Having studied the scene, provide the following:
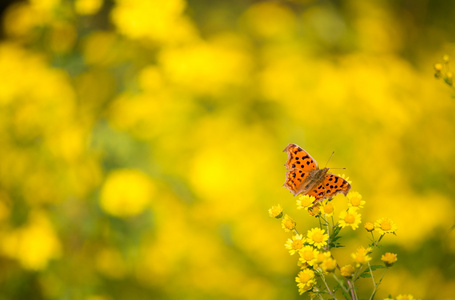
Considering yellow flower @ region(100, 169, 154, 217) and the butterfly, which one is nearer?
the butterfly

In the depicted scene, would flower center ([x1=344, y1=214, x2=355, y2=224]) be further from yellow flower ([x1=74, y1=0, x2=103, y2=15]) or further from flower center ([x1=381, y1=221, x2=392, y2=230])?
yellow flower ([x1=74, y1=0, x2=103, y2=15])

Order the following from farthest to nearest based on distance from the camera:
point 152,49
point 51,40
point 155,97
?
point 51,40
point 152,49
point 155,97

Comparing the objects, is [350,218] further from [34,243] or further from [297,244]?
[34,243]

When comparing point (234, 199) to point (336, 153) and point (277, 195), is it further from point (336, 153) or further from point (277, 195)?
point (336, 153)

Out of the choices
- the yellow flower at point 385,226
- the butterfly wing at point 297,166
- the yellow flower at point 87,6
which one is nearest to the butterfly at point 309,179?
the butterfly wing at point 297,166

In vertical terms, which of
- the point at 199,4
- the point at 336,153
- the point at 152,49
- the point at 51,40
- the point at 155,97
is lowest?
the point at 336,153

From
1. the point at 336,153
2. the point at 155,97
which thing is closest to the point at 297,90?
the point at 336,153

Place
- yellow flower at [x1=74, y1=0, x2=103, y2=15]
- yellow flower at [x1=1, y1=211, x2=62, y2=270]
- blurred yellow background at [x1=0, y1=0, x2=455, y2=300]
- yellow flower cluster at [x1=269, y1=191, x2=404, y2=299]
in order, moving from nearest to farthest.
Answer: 1. yellow flower cluster at [x1=269, y1=191, x2=404, y2=299]
2. blurred yellow background at [x1=0, y1=0, x2=455, y2=300]
3. yellow flower at [x1=1, y1=211, x2=62, y2=270]
4. yellow flower at [x1=74, y1=0, x2=103, y2=15]

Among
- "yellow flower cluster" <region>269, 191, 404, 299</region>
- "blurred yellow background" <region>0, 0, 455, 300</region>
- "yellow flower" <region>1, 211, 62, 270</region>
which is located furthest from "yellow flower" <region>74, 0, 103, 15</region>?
"yellow flower cluster" <region>269, 191, 404, 299</region>
